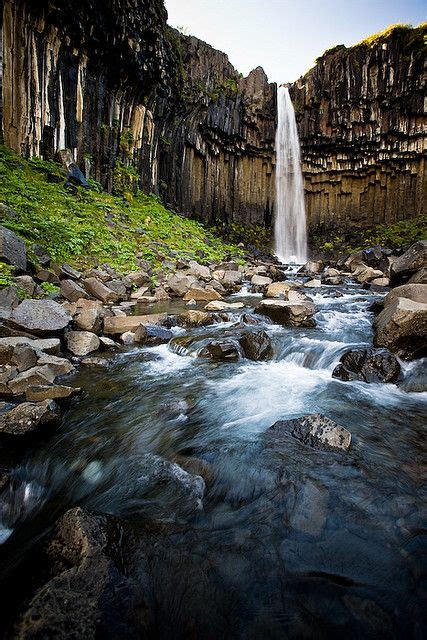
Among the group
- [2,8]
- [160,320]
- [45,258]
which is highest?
[2,8]

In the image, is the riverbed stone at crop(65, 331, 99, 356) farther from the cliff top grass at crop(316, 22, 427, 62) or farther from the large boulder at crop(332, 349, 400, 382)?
the cliff top grass at crop(316, 22, 427, 62)

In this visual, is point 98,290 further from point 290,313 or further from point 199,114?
point 199,114

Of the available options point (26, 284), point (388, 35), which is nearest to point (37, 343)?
point (26, 284)

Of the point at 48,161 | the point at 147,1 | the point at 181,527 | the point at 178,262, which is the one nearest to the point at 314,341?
the point at 181,527

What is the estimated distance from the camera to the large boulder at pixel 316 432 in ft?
8.31

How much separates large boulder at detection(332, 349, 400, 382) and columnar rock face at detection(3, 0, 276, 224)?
13.0 meters

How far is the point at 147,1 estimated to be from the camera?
1354 centimetres

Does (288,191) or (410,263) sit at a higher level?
(288,191)

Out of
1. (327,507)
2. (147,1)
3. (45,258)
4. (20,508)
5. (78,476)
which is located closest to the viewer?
(327,507)

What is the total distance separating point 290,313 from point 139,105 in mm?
15231

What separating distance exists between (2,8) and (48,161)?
4586 mm

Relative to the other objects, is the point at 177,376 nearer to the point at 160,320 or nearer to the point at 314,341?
the point at 160,320

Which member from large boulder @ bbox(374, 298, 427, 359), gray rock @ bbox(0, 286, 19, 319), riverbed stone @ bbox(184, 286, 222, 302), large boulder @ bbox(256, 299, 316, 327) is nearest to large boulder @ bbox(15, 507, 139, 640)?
gray rock @ bbox(0, 286, 19, 319)

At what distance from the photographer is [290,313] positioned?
6461mm
